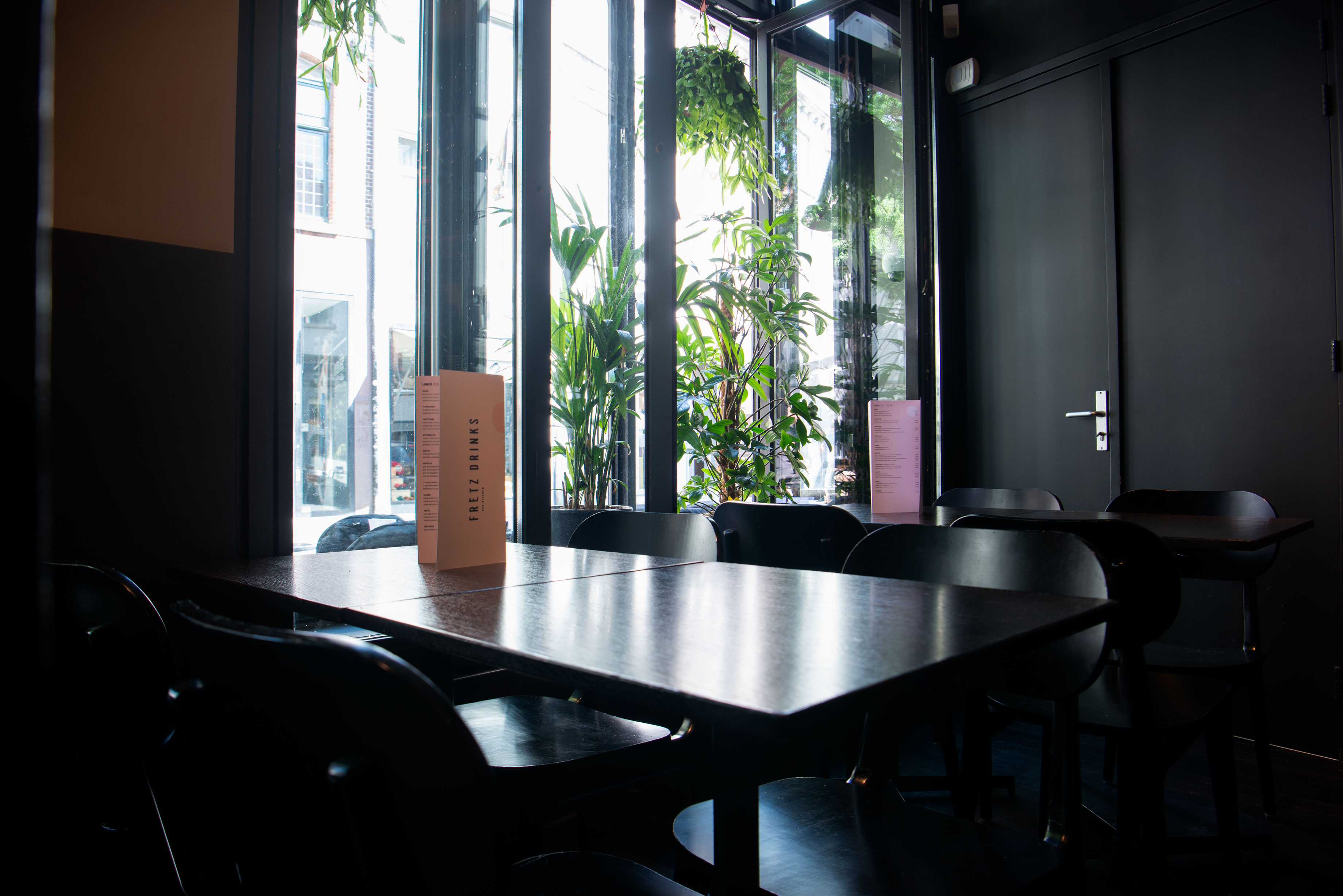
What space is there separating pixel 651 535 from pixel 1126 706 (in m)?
1.08

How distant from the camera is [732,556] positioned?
2.21 metres

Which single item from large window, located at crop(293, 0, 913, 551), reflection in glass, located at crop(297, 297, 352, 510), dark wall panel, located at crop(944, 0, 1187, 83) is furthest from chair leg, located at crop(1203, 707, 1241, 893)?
dark wall panel, located at crop(944, 0, 1187, 83)

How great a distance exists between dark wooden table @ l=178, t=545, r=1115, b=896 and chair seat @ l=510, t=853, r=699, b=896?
215 mm

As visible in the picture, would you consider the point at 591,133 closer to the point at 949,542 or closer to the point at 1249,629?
the point at 949,542

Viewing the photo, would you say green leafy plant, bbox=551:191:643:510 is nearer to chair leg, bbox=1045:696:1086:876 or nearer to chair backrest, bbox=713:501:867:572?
chair backrest, bbox=713:501:867:572

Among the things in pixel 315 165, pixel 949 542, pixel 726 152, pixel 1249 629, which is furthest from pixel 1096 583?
pixel 726 152

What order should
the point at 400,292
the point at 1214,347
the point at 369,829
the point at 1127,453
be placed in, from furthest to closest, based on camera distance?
the point at 1127,453, the point at 1214,347, the point at 400,292, the point at 369,829

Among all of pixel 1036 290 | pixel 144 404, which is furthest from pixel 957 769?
pixel 1036 290

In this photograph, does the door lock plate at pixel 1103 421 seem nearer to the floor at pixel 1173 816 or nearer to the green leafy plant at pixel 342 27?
the floor at pixel 1173 816

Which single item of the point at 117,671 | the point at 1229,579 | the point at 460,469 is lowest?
the point at 1229,579

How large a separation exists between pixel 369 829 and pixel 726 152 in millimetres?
3418

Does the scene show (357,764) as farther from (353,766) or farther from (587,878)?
(587,878)

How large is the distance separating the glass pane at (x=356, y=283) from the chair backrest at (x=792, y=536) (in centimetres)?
91

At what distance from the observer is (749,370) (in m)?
3.60
